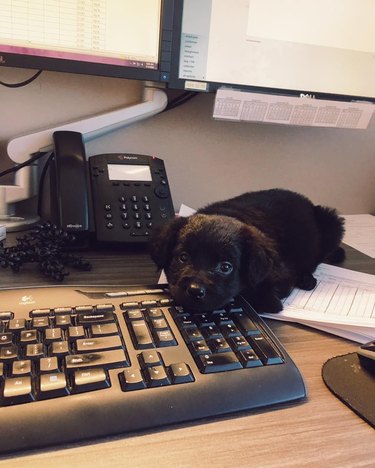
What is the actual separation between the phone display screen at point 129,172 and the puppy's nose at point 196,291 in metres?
0.31

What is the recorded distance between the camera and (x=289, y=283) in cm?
61

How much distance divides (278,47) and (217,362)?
2.01 feet

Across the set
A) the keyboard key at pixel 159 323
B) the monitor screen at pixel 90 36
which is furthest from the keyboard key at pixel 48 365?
the monitor screen at pixel 90 36

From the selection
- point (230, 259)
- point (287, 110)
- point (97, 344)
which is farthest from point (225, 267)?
point (287, 110)

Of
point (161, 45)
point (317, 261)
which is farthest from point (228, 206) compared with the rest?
point (161, 45)

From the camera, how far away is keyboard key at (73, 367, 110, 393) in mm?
323

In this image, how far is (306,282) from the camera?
25.4 inches

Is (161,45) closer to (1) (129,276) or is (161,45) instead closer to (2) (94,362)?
(1) (129,276)

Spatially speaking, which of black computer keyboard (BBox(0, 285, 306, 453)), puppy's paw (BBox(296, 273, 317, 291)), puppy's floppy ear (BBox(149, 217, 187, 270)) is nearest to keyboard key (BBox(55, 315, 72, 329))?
black computer keyboard (BBox(0, 285, 306, 453))

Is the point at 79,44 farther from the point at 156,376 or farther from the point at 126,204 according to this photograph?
the point at 156,376

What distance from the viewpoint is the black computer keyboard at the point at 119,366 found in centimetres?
30

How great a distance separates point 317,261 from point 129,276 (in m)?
0.32

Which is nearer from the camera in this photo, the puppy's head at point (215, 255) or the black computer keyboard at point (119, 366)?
the black computer keyboard at point (119, 366)

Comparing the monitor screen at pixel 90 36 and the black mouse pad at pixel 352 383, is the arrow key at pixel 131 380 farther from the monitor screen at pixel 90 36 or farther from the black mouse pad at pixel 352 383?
the monitor screen at pixel 90 36
